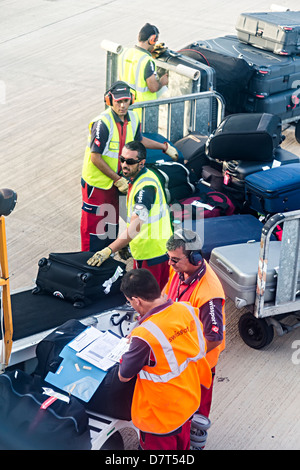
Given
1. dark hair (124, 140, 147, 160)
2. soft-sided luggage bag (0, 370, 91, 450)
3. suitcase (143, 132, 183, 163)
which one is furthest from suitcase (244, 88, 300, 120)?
soft-sided luggage bag (0, 370, 91, 450)

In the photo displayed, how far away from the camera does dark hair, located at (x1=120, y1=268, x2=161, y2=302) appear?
374cm

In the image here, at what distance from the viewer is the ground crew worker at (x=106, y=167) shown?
19.9 feet

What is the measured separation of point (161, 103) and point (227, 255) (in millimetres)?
2295

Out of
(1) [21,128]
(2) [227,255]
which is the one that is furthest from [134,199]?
(1) [21,128]

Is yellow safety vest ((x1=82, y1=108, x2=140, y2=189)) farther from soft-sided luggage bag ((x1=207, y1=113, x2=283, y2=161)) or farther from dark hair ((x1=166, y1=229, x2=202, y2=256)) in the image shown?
dark hair ((x1=166, y1=229, x2=202, y2=256))

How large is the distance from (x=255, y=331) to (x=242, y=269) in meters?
0.59

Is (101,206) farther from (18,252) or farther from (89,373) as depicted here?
(89,373)

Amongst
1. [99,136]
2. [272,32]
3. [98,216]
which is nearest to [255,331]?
[98,216]

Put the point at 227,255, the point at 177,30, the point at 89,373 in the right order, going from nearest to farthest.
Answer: the point at 89,373
the point at 227,255
the point at 177,30

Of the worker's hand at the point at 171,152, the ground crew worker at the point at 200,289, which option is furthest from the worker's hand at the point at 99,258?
the worker's hand at the point at 171,152

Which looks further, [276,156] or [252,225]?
[276,156]
